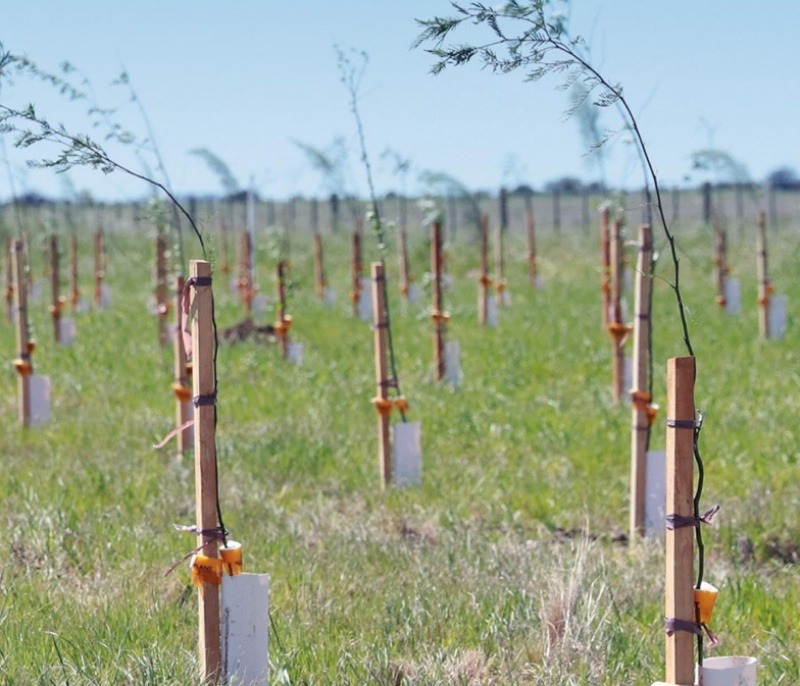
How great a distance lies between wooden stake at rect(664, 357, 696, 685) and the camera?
128 inches

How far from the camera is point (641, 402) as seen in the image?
6.30 m

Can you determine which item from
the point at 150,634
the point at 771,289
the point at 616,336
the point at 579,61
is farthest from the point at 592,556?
the point at 771,289

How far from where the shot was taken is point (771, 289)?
13656 millimetres

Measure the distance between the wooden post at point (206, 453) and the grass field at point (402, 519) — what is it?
0.09 metres

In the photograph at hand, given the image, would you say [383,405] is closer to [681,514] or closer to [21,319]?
[21,319]

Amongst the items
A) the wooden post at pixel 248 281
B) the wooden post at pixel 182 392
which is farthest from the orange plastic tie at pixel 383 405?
the wooden post at pixel 248 281

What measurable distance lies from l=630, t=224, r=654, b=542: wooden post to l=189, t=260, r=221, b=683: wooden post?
9.12 ft

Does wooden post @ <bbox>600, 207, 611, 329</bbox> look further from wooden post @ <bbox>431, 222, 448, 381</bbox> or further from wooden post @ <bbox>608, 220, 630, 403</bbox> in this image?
wooden post @ <bbox>608, 220, 630, 403</bbox>

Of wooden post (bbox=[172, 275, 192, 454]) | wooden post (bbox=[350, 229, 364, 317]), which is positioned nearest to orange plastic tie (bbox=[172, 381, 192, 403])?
wooden post (bbox=[172, 275, 192, 454])

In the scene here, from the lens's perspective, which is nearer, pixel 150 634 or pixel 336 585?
pixel 150 634

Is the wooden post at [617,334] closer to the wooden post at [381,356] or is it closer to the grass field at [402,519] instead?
the grass field at [402,519]

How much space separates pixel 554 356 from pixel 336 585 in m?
7.27

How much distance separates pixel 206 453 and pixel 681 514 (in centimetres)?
139

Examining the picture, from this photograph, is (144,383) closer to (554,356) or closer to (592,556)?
(554,356)
